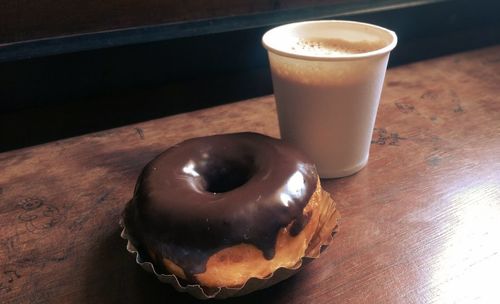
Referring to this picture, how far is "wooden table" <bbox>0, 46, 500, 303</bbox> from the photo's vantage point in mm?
576

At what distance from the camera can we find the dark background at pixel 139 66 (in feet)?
3.06

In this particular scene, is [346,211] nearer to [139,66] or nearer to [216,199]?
[216,199]

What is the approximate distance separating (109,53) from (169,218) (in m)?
0.56

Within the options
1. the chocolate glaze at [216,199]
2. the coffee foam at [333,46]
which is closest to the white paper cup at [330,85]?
the coffee foam at [333,46]

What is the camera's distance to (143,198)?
582 mm

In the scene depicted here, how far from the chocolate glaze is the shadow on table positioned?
0.05 meters

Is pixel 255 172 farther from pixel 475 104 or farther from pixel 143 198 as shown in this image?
pixel 475 104

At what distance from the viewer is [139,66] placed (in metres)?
1.01

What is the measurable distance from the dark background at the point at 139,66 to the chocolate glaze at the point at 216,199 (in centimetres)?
42

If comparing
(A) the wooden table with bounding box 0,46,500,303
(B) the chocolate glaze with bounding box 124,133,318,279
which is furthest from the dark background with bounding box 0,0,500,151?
(B) the chocolate glaze with bounding box 124,133,318,279

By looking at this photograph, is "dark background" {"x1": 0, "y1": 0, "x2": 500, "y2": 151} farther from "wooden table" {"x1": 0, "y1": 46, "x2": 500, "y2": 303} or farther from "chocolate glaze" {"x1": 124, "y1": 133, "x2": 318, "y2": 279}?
"chocolate glaze" {"x1": 124, "y1": 133, "x2": 318, "y2": 279}

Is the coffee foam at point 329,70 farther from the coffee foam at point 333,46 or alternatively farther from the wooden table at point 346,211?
the wooden table at point 346,211

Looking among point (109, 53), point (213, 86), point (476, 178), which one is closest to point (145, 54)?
point (109, 53)

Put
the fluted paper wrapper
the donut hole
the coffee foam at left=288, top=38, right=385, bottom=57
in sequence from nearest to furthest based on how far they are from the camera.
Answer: the fluted paper wrapper, the donut hole, the coffee foam at left=288, top=38, right=385, bottom=57
